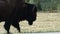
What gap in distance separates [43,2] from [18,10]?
48.2 feet

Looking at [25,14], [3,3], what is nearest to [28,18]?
[25,14]

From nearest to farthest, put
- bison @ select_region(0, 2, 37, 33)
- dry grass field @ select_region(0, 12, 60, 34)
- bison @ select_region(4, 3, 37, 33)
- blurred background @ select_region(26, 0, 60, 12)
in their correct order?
bison @ select_region(0, 2, 37, 33) → bison @ select_region(4, 3, 37, 33) → dry grass field @ select_region(0, 12, 60, 34) → blurred background @ select_region(26, 0, 60, 12)

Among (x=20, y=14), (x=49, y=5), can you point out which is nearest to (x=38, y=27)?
(x=20, y=14)

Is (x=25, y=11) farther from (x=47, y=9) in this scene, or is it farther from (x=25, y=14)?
(x=47, y=9)

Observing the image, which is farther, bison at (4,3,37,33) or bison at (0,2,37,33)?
bison at (4,3,37,33)

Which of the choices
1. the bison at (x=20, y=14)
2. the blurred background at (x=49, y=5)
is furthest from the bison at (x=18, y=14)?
the blurred background at (x=49, y=5)

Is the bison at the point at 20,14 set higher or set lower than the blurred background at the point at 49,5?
higher

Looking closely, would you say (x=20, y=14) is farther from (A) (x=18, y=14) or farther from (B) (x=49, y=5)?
(B) (x=49, y=5)

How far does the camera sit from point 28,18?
1179 centimetres

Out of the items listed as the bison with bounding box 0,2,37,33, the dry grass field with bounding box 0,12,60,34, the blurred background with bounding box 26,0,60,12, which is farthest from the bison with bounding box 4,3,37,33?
the blurred background with bounding box 26,0,60,12

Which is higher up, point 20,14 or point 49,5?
point 20,14

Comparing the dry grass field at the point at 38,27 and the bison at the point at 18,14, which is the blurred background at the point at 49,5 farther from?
the bison at the point at 18,14

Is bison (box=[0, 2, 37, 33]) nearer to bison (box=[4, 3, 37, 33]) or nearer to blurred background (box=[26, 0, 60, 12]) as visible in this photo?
bison (box=[4, 3, 37, 33])

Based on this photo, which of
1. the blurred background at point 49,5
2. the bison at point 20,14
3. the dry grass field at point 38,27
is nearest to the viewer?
the bison at point 20,14
